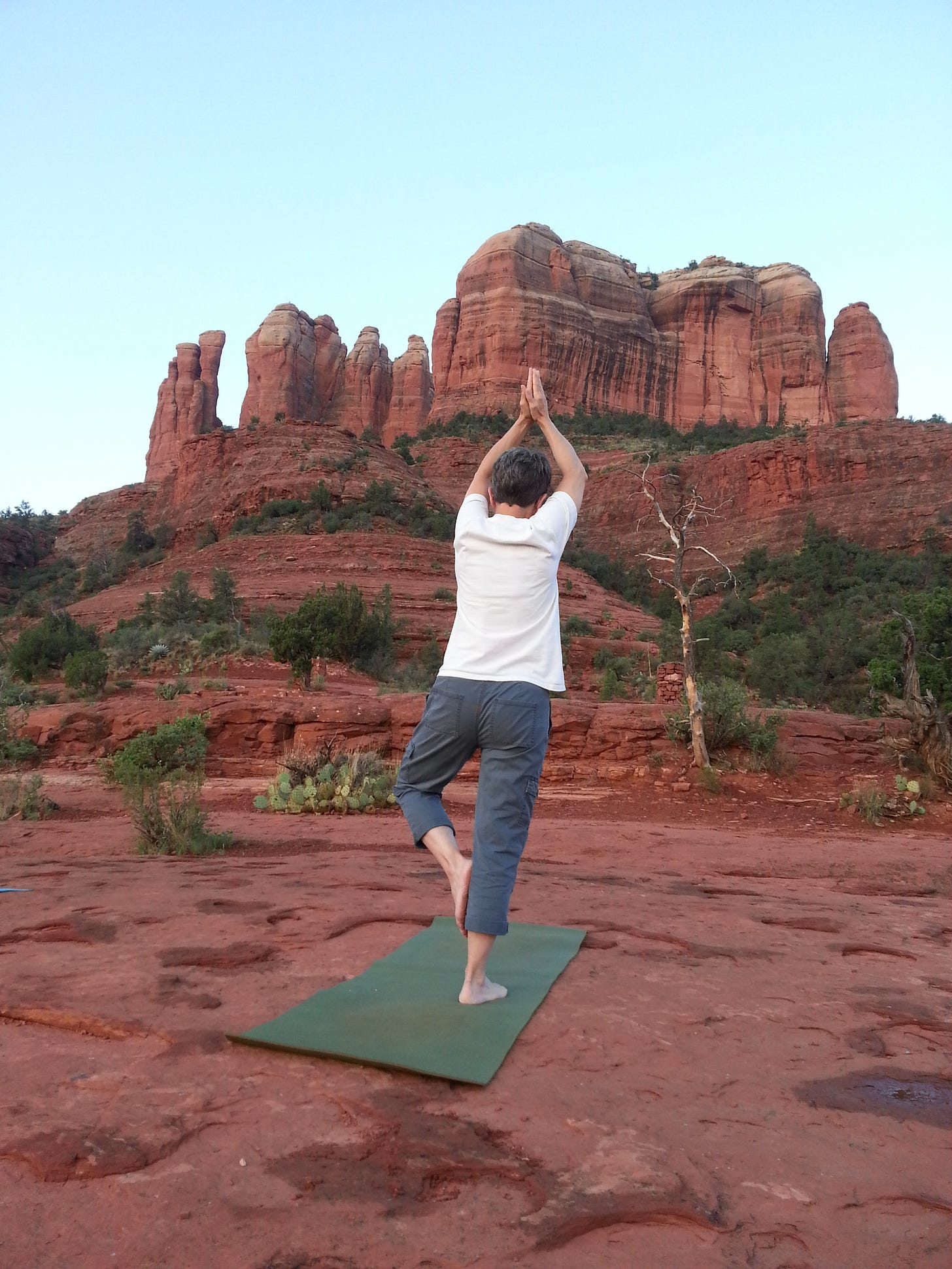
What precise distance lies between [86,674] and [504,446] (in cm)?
1655

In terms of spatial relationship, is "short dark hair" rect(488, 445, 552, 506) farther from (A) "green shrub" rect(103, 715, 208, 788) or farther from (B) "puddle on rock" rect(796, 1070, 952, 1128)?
(A) "green shrub" rect(103, 715, 208, 788)

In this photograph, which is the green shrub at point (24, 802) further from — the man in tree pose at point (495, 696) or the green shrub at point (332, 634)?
the green shrub at point (332, 634)

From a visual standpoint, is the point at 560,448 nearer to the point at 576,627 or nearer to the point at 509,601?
the point at 509,601

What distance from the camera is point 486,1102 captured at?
6.38ft

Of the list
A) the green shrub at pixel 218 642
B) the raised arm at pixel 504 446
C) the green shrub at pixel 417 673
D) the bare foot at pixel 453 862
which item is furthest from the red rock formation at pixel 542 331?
the bare foot at pixel 453 862

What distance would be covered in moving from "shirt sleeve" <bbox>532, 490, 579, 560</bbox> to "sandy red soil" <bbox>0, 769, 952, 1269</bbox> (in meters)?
1.49

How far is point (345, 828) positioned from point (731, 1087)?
20.0 ft

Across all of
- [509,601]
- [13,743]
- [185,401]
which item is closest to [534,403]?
[509,601]

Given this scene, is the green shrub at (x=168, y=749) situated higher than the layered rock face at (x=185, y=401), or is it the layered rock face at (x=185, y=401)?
the layered rock face at (x=185, y=401)

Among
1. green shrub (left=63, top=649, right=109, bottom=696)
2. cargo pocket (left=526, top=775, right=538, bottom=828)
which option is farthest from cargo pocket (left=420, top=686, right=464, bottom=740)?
green shrub (left=63, top=649, right=109, bottom=696)

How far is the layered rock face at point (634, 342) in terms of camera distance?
6619cm

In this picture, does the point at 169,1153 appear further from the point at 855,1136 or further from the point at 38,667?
the point at 38,667

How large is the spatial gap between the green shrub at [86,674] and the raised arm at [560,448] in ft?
53.2

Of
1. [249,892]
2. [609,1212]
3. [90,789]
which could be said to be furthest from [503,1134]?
[90,789]
